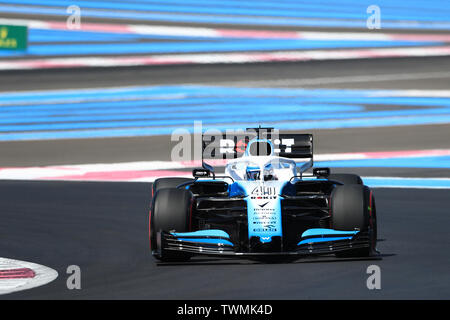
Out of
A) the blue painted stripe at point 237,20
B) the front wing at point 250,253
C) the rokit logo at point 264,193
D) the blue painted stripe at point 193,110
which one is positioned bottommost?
the front wing at point 250,253

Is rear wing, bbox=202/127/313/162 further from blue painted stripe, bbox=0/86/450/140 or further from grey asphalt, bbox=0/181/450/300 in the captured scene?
blue painted stripe, bbox=0/86/450/140

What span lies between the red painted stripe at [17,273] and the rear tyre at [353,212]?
252cm

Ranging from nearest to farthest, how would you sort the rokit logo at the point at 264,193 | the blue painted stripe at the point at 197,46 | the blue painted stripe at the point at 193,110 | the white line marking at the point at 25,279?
the white line marking at the point at 25,279
the rokit logo at the point at 264,193
the blue painted stripe at the point at 193,110
the blue painted stripe at the point at 197,46

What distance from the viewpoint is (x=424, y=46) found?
3294 cm

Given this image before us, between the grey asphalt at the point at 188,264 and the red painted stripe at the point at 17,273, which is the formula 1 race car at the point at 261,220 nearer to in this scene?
the grey asphalt at the point at 188,264

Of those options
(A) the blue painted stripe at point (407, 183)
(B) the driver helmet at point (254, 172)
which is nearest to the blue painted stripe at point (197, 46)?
(A) the blue painted stripe at point (407, 183)

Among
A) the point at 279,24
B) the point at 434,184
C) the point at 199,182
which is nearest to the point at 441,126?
the point at 434,184

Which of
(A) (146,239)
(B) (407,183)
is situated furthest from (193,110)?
(A) (146,239)

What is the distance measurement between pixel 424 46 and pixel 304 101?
7093 millimetres

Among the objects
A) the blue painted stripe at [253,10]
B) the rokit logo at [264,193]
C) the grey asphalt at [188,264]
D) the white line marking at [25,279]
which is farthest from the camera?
the blue painted stripe at [253,10]

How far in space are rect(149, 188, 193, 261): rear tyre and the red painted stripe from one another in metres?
1.12

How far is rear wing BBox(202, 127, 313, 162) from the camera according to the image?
1068 cm

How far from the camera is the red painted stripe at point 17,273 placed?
8.47 m

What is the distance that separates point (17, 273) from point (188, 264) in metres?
1.41
